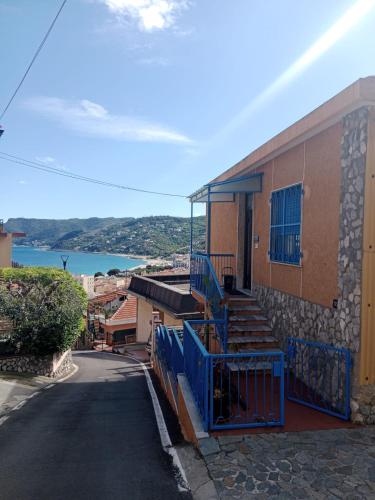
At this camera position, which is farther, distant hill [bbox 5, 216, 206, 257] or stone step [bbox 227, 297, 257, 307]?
distant hill [bbox 5, 216, 206, 257]

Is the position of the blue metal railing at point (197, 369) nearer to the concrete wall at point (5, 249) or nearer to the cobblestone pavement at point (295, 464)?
the cobblestone pavement at point (295, 464)

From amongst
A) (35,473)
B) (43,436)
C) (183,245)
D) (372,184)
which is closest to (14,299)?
(43,436)

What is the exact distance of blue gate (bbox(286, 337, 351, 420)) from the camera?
523 centimetres

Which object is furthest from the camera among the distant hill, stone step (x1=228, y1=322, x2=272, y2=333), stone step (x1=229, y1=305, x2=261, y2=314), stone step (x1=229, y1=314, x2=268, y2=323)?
the distant hill

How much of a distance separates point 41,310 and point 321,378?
35.8 ft

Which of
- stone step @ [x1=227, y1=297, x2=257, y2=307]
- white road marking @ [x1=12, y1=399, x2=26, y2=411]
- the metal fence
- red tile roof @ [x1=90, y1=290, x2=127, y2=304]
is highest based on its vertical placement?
stone step @ [x1=227, y1=297, x2=257, y2=307]

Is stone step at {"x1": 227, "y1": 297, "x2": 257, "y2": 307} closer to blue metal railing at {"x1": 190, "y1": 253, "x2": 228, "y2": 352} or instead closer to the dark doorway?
blue metal railing at {"x1": 190, "y1": 253, "x2": 228, "y2": 352}

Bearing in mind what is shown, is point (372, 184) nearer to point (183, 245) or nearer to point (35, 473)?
point (35, 473)

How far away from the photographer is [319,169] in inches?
240

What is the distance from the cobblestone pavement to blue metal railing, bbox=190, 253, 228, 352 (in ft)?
9.64

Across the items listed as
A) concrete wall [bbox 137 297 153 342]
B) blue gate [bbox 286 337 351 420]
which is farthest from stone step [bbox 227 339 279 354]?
concrete wall [bbox 137 297 153 342]

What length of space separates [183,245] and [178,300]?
9274 cm

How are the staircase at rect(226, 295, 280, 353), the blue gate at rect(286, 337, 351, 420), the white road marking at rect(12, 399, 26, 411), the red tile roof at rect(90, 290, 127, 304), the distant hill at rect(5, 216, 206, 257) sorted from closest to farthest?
1. the blue gate at rect(286, 337, 351, 420)
2. the staircase at rect(226, 295, 280, 353)
3. the white road marking at rect(12, 399, 26, 411)
4. the red tile roof at rect(90, 290, 127, 304)
5. the distant hill at rect(5, 216, 206, 257)

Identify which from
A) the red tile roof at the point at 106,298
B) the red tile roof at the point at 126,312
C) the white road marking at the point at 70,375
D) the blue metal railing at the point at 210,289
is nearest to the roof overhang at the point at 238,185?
the blue metal railing at the point at 210,289
